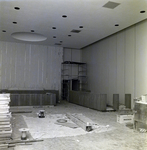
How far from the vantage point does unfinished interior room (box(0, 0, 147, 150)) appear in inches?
166

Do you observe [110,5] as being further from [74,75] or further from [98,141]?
[74,75]

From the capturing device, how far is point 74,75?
1366 cm

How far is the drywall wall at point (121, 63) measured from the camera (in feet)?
24.9

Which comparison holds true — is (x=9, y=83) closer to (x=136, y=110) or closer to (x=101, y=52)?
(x=101, y=52)

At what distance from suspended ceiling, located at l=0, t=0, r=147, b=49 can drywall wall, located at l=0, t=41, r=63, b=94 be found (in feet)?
8.19

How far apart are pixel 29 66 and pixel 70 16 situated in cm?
632

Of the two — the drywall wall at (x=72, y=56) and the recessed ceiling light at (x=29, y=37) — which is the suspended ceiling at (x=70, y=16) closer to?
the recessed ceiling light at (x=29, y=37)

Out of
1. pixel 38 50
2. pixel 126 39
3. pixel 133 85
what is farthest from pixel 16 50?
pixel 133 85

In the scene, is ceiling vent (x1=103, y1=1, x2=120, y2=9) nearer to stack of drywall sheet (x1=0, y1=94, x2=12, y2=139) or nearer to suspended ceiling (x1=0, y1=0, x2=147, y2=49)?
suspended ceiling (x1=0, y1=0, x2=147, y2=49)

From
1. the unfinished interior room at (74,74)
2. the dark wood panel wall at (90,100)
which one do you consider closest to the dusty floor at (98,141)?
the unfinished interior room at (74,74)

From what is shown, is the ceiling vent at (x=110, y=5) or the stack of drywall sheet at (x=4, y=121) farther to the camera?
the ceiling vent at (x=110, y=5)

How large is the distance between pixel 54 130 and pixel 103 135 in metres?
1.34

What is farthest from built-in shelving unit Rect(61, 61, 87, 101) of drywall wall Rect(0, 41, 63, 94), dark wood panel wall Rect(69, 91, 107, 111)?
dark wood panel wall Rect(69, 91, 107, 111)

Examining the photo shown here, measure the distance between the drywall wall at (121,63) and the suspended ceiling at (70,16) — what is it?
0.75 meters
